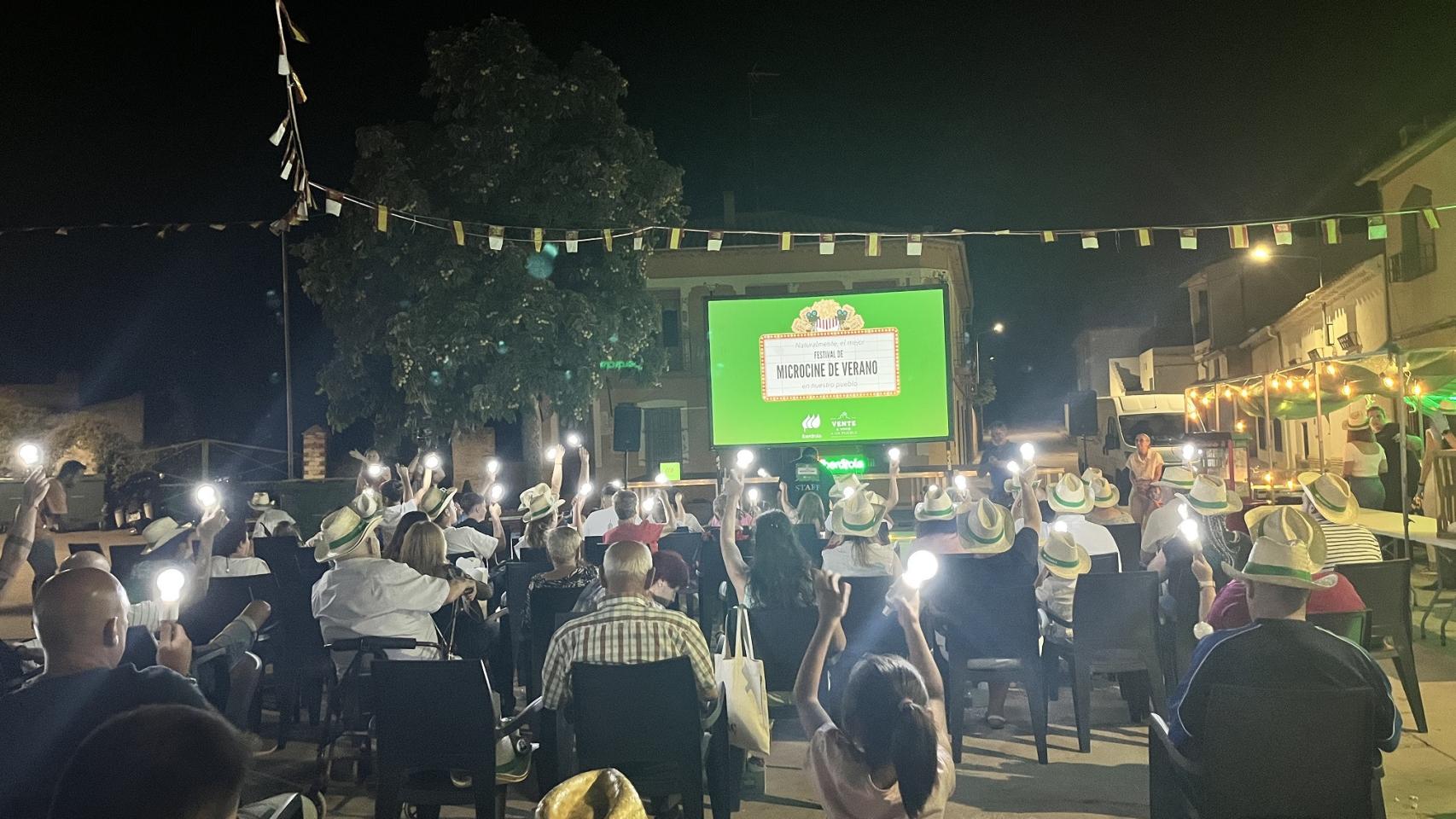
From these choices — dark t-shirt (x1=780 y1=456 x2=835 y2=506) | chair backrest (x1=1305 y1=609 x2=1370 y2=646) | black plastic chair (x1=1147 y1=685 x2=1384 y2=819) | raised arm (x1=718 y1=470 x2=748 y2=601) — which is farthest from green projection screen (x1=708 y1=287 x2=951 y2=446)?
black plastic chair (x1=1147 y1=685 x2=1384 y2=819)

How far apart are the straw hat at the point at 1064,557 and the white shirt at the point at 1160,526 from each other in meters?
0.93

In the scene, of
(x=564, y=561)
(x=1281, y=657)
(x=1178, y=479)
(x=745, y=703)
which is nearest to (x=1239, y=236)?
(x=1178, y=479)

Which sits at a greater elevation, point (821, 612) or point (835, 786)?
point (821, 612)

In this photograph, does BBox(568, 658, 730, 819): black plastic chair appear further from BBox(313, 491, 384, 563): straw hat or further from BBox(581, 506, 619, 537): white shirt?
BBox(581, 506, 619, 537): white shirt

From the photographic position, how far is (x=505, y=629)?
22.1 ft

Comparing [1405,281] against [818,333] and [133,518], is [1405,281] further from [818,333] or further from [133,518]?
[133,518]

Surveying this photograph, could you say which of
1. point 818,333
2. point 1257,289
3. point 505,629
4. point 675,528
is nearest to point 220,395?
point 818,333

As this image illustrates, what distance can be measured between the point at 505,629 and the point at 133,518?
14.9 metres

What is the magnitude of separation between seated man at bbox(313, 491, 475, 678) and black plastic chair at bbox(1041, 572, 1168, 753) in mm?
3157

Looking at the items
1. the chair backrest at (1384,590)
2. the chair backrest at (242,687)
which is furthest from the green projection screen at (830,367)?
the chair backrest at (242,687)

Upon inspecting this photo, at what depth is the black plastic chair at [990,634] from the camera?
5602mm

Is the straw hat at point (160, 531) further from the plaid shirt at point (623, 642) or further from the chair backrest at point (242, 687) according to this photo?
the plaid shirt at point (623, 642)

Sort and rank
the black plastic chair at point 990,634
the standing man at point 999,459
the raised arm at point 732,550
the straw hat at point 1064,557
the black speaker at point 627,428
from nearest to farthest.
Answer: the black plastic chair at point 990,634 < the raised arm at point 732,550 < the straw hat at point 1064,557 < the standing man at point 999,459 < the black speaker at point 627,428

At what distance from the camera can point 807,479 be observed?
44.4 feet
